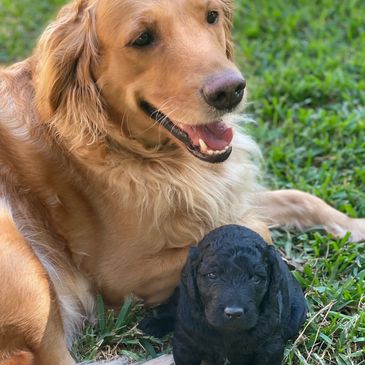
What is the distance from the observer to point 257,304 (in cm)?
293

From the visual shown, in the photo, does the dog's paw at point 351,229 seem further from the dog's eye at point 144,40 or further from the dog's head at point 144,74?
the dog's eye at point 144,40

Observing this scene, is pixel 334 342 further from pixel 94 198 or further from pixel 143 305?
pixel 94 198

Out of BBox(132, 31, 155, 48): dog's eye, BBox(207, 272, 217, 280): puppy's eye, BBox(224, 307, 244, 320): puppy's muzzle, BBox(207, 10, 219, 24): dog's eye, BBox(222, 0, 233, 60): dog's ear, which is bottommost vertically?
BBox(224, 307, 244, 320): puppy's muzzle

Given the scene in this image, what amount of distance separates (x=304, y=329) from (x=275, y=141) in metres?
1.79

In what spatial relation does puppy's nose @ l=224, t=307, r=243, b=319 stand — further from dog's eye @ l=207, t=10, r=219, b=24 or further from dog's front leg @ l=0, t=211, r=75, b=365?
dog's eye @ l=207, t=10, r=219, b=24

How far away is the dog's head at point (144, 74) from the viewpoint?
10.6ft

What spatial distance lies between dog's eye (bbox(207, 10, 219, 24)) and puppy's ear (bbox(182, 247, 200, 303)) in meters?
1.06

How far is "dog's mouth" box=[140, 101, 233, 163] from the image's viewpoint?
11.1 feet

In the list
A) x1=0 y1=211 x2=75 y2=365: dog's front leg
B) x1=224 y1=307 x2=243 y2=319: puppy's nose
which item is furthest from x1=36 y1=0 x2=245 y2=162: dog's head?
x1=224 y1=307 x2=243 y2=319: puppy's nose

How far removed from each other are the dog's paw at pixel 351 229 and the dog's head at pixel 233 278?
112 centimetres

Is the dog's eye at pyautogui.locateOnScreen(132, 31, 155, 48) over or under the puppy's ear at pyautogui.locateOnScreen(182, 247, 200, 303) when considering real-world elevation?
over

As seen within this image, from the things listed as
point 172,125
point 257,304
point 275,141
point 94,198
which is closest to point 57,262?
point 94,198

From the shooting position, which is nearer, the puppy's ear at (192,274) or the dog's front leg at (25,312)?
the puppy's ear at (192,274)

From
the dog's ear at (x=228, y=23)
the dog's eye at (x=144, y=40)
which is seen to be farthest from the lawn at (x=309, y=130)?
the dog's eye at (x=144, y=40)
